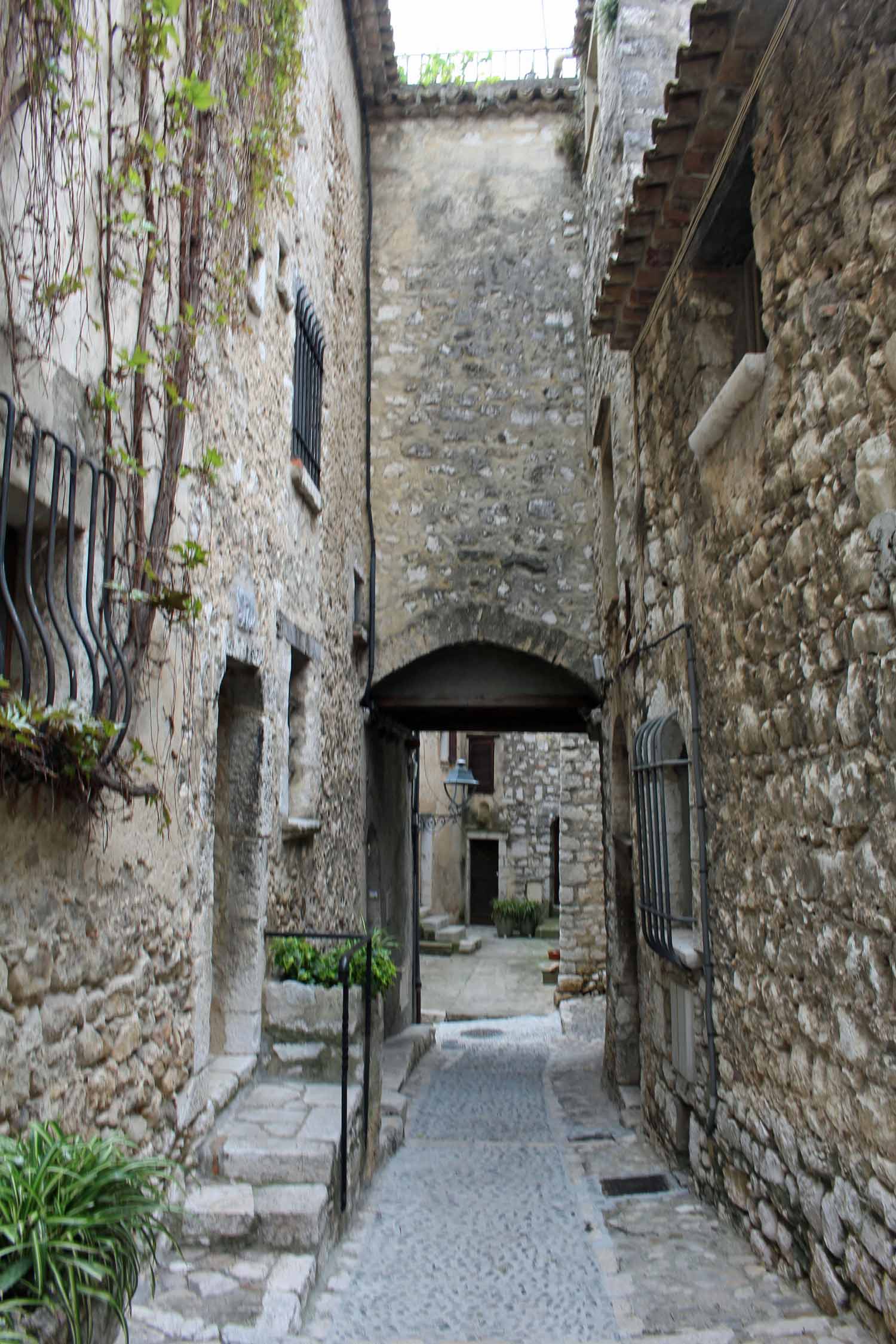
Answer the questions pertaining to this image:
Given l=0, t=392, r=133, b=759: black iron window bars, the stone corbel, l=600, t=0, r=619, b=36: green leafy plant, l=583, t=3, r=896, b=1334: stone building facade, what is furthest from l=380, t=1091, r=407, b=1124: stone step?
l=600, t=0, r=619, b=36: green leafy plant

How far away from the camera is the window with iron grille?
20.1ft

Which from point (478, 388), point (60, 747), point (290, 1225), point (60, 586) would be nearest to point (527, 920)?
point (478, 388)

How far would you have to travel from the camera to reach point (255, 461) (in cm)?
496

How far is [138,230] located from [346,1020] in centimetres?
321

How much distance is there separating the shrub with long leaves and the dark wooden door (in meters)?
21.6

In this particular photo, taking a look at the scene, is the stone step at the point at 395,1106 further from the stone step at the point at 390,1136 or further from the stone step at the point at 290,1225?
the stone step at the point at 290,1225

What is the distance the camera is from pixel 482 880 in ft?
78.8

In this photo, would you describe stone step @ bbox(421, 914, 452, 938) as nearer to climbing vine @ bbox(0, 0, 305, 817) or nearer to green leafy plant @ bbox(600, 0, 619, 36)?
green leafy plant @ bbox(600, 0, 619, 36)

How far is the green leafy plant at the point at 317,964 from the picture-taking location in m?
4.71

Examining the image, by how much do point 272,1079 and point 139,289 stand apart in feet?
11.3

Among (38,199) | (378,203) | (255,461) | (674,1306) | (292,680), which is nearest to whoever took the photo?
(38,199)

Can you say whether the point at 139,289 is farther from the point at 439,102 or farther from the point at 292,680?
the point at 439,102

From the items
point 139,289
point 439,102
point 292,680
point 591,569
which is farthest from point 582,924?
point 139,289

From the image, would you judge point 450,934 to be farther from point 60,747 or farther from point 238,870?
point 60,747
